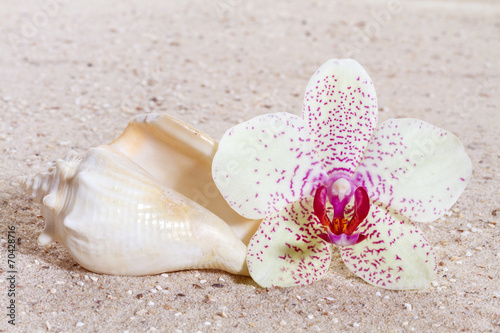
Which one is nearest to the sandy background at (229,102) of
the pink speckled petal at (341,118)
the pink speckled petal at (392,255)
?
the pink speckled petal at (392,255)

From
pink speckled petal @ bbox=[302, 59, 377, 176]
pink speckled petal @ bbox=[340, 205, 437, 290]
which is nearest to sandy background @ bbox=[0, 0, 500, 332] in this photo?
pink speckled petal @ bbox=[340, 205, 437, 290]

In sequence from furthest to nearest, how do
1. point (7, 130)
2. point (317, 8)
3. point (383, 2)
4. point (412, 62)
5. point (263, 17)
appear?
point (383, 2) → point (317, 8) → point (263, 17) → point (412, 62) → point (7, 130)

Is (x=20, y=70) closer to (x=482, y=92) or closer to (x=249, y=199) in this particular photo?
(x=249, y=199)

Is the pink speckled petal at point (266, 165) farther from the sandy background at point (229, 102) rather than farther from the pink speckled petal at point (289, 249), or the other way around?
the sandy background at point (229, 102)

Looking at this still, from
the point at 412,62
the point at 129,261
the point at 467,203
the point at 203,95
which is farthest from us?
the point at 412,62

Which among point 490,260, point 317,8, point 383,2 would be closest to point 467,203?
point 490,260

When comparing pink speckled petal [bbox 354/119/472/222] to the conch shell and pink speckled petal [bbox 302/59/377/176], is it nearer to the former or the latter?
pink speckled petal [bbox 302/59/377/176]

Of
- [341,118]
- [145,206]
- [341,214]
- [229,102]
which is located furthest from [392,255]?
[229,102]

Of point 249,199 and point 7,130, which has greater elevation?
point 249,199
